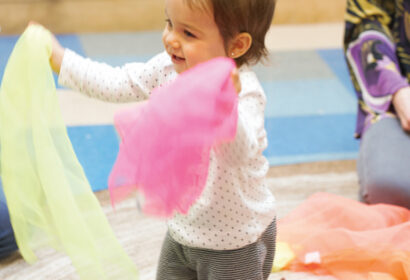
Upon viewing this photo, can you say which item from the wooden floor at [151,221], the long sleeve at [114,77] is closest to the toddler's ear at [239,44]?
the long sleeve at [114,77]

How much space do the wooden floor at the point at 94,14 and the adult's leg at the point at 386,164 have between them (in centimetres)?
133

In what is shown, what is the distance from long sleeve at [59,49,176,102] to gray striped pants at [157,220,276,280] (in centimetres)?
23

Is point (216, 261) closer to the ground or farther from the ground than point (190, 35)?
closer to the ground

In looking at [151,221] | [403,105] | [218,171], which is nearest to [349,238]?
[403,105]

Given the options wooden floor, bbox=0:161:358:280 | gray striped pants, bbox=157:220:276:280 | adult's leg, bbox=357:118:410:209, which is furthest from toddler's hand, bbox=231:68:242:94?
adult's leg, bbox=357:118:410:209

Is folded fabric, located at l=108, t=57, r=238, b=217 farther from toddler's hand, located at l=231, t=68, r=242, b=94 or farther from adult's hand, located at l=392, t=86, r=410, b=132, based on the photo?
adult's hand, located at l=392, t=86, r=410, b=132

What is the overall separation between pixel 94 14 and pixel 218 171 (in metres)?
1.87

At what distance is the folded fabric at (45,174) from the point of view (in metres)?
0.82

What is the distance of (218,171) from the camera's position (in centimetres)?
75

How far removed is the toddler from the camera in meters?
0.71

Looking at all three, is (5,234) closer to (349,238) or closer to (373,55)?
(349,238)

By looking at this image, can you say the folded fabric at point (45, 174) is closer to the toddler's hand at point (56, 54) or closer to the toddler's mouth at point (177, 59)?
the toddler's hand at point (56, 54)

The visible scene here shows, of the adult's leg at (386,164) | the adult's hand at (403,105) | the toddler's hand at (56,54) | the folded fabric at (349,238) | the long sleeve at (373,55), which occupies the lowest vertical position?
the folded fabric at (349,238)

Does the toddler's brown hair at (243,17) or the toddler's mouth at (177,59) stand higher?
the toddler's brown hair at (243,17)
